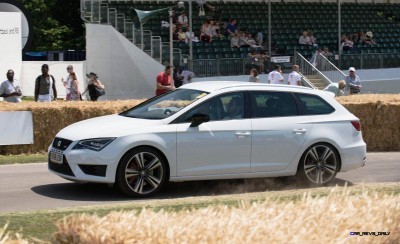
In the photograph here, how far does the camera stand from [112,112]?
657 inches

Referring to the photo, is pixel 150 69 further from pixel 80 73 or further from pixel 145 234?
pixel 145 234

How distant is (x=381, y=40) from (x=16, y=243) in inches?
1461

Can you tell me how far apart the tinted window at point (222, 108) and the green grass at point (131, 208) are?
3.88 ft

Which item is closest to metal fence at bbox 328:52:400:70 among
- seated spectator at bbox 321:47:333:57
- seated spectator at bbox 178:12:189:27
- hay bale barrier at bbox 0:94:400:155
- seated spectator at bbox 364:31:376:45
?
seated spectator at bbox 321:47:333:57

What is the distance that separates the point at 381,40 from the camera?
39938mm

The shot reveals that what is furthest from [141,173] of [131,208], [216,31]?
[216,31]

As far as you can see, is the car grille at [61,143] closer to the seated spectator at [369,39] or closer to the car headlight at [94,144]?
the car headlight at [94,144]

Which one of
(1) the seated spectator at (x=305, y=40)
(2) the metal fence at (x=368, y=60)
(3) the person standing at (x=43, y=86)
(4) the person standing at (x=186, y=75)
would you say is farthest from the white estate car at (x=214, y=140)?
(1) the seated spectator at (x=305, y=40)

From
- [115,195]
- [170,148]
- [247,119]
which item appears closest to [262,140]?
[247,119]

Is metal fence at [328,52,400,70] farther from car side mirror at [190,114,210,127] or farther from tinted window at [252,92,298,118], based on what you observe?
Result: car side mirror at [190,114,210,127]

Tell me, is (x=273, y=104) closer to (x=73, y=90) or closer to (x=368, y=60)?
(x=73, y=90)

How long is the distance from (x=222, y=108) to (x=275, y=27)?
26725 millimetres

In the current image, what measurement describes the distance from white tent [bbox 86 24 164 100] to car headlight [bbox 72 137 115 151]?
20773 millimetres

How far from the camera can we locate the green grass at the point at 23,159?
15.2m
